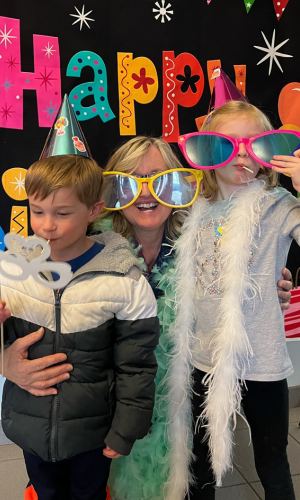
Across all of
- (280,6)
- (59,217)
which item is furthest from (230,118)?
(280,6)

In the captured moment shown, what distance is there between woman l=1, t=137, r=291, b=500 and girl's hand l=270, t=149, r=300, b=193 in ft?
1.07

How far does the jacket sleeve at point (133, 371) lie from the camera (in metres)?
0.98

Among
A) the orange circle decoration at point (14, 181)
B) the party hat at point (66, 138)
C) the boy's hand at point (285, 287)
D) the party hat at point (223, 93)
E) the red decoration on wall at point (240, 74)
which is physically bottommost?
the boy's hand at point (285, 287)

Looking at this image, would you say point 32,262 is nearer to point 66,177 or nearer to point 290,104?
point 66,177

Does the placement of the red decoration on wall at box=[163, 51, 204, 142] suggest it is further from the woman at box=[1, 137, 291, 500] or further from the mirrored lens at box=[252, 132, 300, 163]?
the mirrored lens at box=[252, 132, 300, 163]

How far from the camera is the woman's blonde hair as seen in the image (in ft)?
4.16

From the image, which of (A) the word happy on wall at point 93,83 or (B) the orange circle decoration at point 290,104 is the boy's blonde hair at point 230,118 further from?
(B) the orange circle decoration at point 290,104

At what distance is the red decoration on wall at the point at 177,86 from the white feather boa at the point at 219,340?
625 mm

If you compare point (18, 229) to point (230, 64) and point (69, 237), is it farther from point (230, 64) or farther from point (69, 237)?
point (230, 64)

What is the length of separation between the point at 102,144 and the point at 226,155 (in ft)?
2.37

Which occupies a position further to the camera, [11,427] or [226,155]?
[226,155]

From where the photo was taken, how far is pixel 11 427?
0.98 meters

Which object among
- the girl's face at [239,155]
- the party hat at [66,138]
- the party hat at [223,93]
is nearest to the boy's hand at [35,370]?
the party hat at [66,138]

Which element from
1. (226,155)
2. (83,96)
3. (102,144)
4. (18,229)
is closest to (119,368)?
(226,155)
